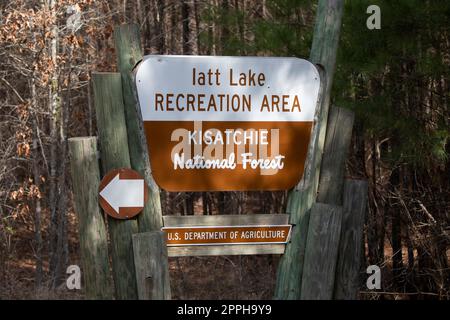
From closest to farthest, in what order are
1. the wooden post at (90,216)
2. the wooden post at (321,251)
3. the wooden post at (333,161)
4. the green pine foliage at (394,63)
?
the wooden post at (90,216) < the wooden post at (321,251) < the wooden post at (333,161) < the green pine foliage at (394,63)

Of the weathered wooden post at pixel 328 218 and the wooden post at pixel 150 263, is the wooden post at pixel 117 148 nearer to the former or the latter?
the wooden post at pixel 150 263

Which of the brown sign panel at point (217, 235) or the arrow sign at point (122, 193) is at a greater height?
the arrow sign at point (122, 193)

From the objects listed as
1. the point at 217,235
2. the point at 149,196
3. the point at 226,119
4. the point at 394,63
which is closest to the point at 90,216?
the point at 149,196

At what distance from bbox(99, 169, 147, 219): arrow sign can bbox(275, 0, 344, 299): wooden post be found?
3.35 feet

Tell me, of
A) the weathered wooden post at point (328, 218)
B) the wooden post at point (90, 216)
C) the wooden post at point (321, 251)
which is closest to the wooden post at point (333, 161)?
the weathered wooden post at point (328, 218)

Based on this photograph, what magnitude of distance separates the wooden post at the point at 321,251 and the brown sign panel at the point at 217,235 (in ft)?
1.03

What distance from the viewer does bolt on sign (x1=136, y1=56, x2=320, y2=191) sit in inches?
206

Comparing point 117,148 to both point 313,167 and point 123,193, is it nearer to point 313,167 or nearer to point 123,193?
point 123,193

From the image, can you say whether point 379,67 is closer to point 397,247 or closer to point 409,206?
point 409,206

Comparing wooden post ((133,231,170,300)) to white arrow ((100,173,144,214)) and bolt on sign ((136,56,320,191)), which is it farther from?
bolt on sign ((136,56,320,191))

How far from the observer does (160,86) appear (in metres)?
5.21

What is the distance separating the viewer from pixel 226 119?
5301 mm

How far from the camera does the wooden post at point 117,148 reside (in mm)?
5152

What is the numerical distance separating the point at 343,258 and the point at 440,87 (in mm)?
4413
